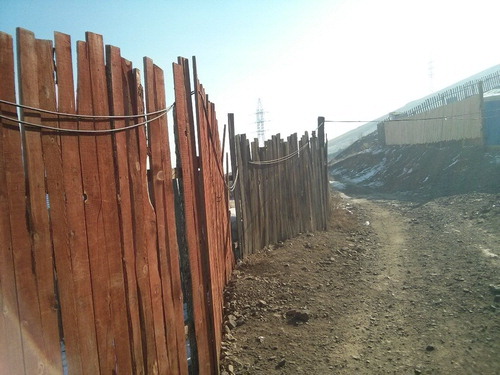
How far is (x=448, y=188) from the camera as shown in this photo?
488 inches

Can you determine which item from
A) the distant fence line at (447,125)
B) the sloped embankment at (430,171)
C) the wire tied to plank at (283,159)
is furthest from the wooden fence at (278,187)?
the distant fence line at (447,125)

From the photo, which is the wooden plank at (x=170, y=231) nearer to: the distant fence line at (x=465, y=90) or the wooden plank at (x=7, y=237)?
the wooden plank at (x=7, y=237)

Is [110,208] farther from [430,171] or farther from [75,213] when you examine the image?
[430,171]

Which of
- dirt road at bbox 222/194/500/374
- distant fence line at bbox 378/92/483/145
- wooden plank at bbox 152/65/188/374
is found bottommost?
dirt road at bbox 222/194/500/374

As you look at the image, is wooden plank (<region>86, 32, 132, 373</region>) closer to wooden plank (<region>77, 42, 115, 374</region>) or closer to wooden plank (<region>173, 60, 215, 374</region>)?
wooden plank (<region>77, 42, 115, 374</region>)

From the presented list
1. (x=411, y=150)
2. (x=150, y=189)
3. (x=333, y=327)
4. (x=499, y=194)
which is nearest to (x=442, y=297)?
(x=333, y=327)

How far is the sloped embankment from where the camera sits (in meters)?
11.8

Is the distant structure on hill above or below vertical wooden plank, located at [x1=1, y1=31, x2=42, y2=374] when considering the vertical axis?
above

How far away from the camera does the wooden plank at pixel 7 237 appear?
1.47 m

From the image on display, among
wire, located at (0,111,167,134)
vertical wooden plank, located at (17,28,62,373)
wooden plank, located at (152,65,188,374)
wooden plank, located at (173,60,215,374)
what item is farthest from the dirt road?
wire, located at (0,111,167,134)

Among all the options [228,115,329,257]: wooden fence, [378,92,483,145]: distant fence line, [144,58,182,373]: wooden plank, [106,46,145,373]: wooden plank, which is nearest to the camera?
[106,46,145,373]: wooden plank

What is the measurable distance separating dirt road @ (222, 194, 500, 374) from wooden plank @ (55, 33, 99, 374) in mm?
1715

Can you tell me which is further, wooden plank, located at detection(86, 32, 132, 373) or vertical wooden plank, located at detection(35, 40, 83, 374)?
wooden plank, located at detection(86, 32, 132, 373)

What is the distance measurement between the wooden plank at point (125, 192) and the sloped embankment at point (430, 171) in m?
10.7
